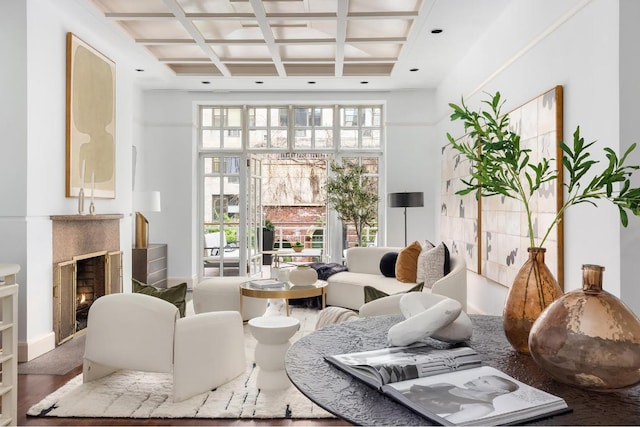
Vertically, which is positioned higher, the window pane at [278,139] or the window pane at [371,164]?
the window pane at [278,139]

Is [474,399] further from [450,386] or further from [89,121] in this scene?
[89,121]

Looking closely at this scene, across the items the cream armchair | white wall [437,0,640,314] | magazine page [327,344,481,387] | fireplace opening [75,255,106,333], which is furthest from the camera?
fireplace opening [75,255,106,333]

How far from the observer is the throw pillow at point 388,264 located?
536 centimetres

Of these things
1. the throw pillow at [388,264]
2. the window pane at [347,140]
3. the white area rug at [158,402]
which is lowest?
the white area rug at [158,402]

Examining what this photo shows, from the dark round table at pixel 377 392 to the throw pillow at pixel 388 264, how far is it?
3.97 meters

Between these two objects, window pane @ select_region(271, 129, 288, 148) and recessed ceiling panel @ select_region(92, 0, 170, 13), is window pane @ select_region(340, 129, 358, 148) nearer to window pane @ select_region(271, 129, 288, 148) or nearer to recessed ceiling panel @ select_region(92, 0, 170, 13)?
window pane @ select_region(271, 129, 288, 148)

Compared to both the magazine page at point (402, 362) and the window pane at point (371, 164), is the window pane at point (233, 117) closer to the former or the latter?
the window pane at point (371, 164)

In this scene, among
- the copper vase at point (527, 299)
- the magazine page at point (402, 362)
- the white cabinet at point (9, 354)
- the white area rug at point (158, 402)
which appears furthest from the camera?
the white area rug at point (158, 402)

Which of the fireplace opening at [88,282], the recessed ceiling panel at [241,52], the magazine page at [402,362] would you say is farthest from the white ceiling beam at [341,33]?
the magazine page at [402,362]

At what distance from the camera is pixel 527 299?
119 cm

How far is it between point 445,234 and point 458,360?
5.37 m

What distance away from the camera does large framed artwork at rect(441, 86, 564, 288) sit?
10.2 ft

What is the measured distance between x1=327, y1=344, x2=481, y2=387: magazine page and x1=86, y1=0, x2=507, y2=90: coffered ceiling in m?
3.69

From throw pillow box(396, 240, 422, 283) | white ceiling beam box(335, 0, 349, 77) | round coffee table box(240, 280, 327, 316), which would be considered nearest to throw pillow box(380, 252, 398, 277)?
throw pillow box(396, 240, 422, 283)
